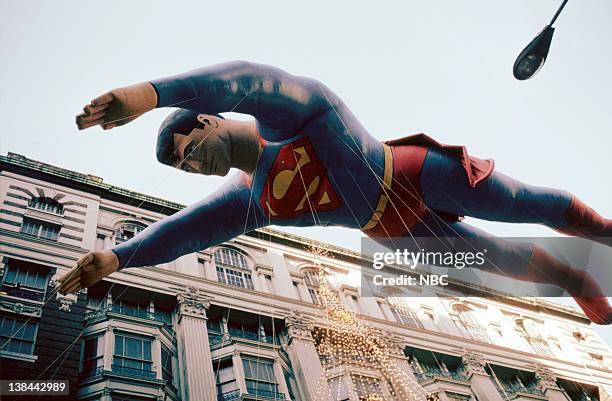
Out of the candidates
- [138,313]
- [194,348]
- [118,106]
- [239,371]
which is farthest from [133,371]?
[118,106]

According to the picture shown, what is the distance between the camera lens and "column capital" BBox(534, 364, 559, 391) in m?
20.5

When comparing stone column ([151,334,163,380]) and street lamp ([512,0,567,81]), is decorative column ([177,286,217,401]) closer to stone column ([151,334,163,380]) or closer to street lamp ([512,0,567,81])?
stone column ([151,334,163,380])

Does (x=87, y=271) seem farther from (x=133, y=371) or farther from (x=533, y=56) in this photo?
(x=133, y=371)

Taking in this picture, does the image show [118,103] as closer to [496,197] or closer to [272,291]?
[496,197]

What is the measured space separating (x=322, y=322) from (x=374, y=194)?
1257cm

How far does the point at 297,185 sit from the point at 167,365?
981 centimetres

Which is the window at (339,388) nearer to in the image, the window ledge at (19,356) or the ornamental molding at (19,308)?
the window ledge at (19,356)

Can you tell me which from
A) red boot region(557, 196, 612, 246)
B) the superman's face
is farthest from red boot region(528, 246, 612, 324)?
the superman's face

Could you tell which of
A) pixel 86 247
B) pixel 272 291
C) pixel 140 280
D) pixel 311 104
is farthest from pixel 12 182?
pixel 311 104

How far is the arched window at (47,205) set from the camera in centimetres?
1530

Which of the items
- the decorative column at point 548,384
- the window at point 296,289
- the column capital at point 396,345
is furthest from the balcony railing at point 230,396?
the decorative column at point 548,384

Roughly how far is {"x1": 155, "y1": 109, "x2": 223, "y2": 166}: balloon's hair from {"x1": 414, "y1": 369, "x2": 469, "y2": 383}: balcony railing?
49.9ft

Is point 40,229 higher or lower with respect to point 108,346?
higher

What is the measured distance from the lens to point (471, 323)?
22.4 m
